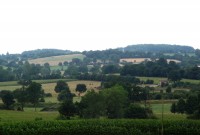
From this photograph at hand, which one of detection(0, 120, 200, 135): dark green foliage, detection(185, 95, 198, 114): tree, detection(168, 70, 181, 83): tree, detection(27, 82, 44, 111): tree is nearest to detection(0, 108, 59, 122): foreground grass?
detection(0, 120, 200, 135): dark green foliage

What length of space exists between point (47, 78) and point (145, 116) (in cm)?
8316

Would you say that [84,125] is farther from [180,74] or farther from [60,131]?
[180,74]

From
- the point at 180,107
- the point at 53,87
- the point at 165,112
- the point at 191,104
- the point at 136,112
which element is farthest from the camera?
the point at 53,87

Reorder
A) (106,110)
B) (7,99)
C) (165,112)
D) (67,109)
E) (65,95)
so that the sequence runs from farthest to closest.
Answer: (65,95), (7,99), (165,112), (106,110), (67,109)

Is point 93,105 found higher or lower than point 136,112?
higher

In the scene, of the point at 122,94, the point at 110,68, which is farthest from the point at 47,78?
the point at 122,94

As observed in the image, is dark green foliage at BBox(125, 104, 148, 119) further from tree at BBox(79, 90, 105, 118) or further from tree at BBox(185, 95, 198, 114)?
tree at BBox(185, 95, 198, 114)

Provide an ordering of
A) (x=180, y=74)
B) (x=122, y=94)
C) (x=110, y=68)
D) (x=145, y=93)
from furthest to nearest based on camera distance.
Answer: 1. (x=110, y=68)
2. (x=180, y=74)
3. (x=145, y=93)
4. (x=122, y=94)

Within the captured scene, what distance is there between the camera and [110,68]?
17538 cm

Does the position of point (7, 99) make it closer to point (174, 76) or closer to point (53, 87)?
point (53, 87)

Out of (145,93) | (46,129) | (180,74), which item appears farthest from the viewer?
(180,74)

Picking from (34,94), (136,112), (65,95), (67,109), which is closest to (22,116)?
(67,109)

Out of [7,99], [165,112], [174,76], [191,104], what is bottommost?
[165,112]

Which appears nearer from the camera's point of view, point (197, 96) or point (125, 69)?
point (197, 96)
